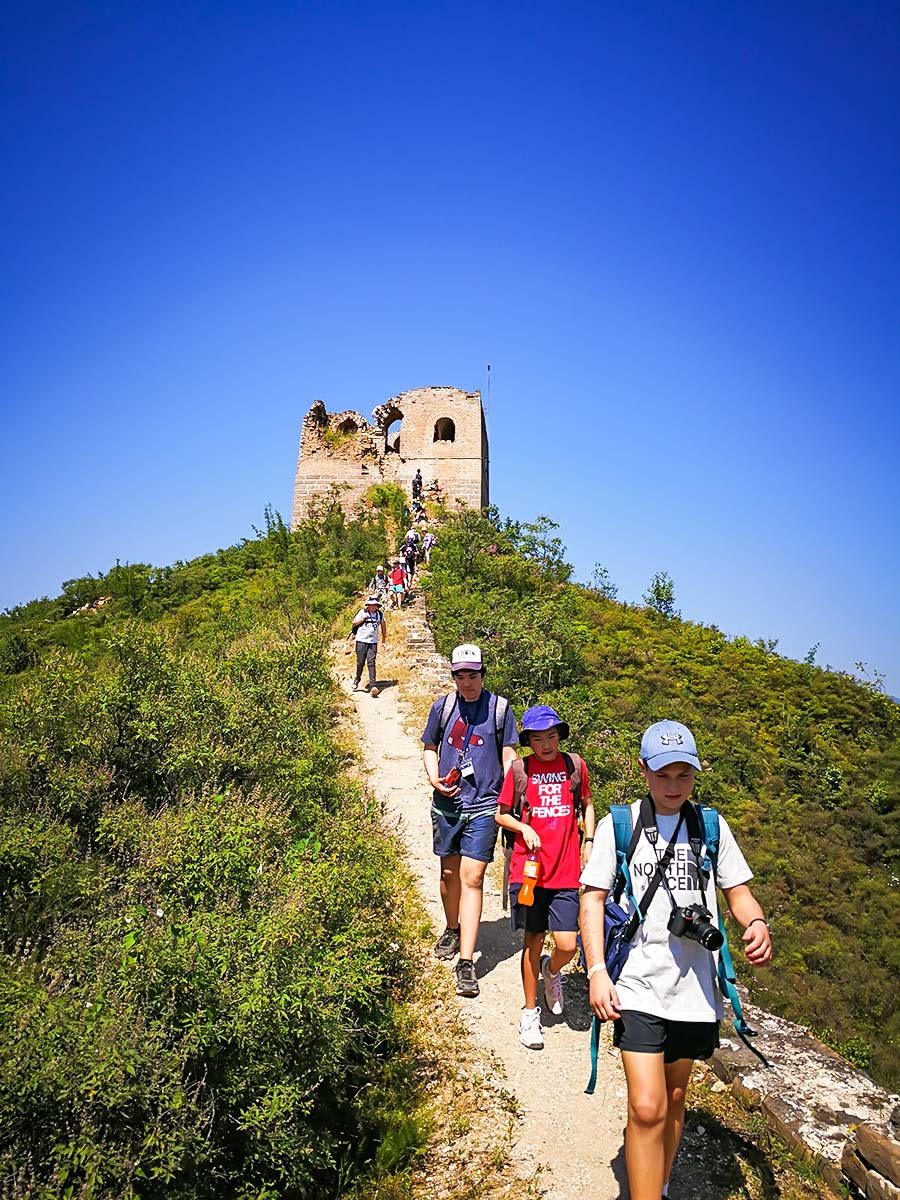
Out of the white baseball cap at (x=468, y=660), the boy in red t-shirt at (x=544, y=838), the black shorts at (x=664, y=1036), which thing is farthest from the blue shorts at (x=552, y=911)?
the black shorts at (x=664, y=1036)

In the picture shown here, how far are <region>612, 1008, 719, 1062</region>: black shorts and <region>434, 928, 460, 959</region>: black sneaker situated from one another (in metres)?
2.64

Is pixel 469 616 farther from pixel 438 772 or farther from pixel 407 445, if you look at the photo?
pixel 407 445

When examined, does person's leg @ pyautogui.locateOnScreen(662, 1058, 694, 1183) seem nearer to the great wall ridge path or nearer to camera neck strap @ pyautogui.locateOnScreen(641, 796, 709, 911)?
camera neck strap @ pyautogui.locateOnScreen(641, 796, 709, 911)

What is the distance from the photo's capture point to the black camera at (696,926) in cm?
258

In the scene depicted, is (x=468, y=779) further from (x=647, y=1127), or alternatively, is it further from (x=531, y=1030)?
(x=647, y=1127)

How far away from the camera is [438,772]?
4.84 meters

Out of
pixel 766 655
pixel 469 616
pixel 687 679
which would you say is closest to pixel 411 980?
pixel 469 616

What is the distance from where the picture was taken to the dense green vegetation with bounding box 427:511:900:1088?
10703 mm

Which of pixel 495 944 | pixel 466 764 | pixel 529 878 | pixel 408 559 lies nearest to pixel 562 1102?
pixel 529 878

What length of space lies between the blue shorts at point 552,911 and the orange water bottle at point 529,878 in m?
0.03

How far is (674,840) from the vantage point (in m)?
2.77

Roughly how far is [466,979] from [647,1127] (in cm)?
230

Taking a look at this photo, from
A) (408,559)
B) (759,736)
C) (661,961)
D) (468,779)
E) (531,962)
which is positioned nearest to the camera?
(661,961)

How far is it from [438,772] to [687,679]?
15.8 meters
